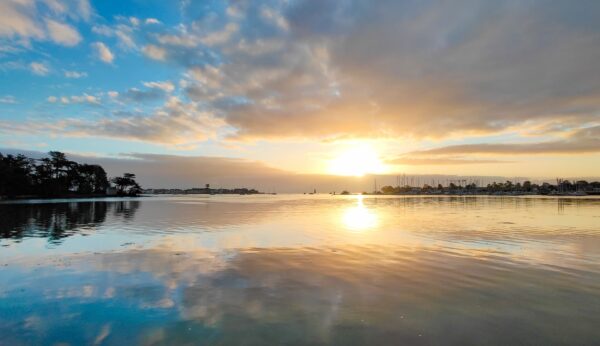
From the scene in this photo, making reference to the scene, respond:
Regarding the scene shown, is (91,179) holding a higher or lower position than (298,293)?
higher

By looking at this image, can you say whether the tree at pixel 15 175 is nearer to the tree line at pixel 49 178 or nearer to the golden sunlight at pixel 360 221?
the tree line at pixel 49 178

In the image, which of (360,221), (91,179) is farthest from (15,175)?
(360,221)

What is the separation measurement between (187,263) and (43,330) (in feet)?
27.5

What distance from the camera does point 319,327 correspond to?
9078 millimetres

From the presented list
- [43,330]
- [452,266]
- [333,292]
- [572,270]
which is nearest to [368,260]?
[452,266]

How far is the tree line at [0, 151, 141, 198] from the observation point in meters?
110

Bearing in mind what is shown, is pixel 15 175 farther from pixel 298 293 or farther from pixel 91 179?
pixel 298 293

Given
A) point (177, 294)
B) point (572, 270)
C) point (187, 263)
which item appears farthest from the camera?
point (187, 263)

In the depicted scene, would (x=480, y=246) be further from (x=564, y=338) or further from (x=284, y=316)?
(x=284, y=316)

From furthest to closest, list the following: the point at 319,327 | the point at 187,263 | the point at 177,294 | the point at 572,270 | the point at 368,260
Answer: the point at 368,260 < the point at 187,263 < the point at 572,270 < the point at 177,294 < the point at 319,327

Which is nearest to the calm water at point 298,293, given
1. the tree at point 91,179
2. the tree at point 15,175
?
the tree at point 15,175

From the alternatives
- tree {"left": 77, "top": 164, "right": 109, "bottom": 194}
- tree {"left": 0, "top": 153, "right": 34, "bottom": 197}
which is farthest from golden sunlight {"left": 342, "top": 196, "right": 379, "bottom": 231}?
tree {"left": 77, "top": 164, "right": 109, "bottom": 194}

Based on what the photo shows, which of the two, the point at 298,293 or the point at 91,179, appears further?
the point at 91,179

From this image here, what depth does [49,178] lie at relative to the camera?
440 feet
